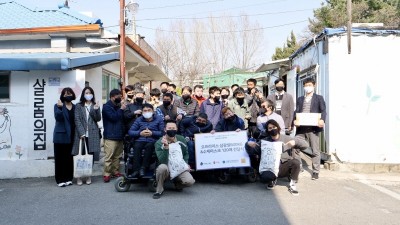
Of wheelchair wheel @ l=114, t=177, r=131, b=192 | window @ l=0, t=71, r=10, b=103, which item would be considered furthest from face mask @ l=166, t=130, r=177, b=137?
window @ l=0, t=71, r=10, b=103

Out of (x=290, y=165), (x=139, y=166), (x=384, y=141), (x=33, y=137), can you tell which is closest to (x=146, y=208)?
(x=139, y=166)

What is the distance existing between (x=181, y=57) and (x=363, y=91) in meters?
30.8

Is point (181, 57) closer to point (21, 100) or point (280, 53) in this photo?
point (280, 53)

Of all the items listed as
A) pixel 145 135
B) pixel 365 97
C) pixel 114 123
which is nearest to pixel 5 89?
pixel 114 123

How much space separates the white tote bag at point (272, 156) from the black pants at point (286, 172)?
0.29 ft

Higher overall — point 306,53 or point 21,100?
point 306,53

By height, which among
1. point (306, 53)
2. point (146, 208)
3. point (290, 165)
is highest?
point (306, 53)

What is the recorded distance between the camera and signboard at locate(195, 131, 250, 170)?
706 cm

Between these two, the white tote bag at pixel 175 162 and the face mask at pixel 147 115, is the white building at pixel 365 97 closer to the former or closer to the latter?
the white tote bag at pixel 175 162

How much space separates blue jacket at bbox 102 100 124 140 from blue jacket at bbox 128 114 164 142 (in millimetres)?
676

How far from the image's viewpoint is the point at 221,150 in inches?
279

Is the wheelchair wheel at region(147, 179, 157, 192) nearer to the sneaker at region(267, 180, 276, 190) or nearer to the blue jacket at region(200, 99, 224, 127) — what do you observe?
the blue jacket at region(200, 99, 224, 127)

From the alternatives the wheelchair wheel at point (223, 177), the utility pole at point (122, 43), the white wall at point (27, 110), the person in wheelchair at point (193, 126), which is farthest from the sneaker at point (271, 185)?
the utility pole at point (122, 43)

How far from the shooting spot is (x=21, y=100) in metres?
8.23
